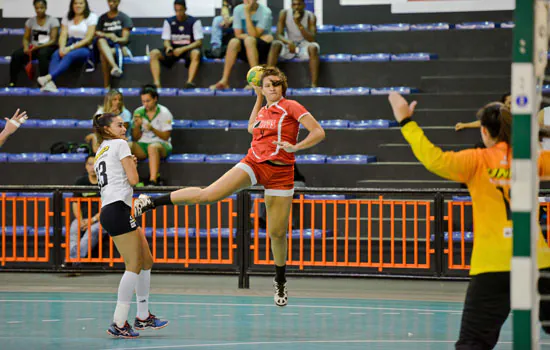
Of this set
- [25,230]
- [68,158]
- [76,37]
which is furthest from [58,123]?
[25,230]

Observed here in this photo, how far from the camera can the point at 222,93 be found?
17.0 metres

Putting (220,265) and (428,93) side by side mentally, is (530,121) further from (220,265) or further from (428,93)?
(428,93)

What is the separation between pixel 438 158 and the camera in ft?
18.3

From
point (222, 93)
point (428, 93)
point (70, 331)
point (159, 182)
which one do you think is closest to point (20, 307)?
point (70, 331)

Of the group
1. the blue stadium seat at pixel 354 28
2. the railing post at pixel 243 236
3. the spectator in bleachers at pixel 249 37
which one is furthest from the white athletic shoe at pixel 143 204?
the blue stadium seat at pixel 354 28

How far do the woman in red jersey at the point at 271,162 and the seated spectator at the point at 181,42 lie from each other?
8.54m

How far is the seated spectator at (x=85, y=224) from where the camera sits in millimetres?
13219

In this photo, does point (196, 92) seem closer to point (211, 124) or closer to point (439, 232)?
point (211, 124)

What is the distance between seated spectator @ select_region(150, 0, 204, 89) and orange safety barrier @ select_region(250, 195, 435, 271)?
464cm

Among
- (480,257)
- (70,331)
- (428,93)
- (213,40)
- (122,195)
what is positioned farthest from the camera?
(213,40)

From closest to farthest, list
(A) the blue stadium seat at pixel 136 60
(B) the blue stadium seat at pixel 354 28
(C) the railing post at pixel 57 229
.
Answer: (C) the railing post at pixel 57 229 < (A) the blue stadium seat at pixel 136 60 < (B) the blue stadium seat at pixel 354 28

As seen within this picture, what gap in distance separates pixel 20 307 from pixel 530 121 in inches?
304

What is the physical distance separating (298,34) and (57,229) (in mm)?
6447

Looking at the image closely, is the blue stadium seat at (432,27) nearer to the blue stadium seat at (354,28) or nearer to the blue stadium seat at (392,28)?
the blue stadium seat at (392,28)
